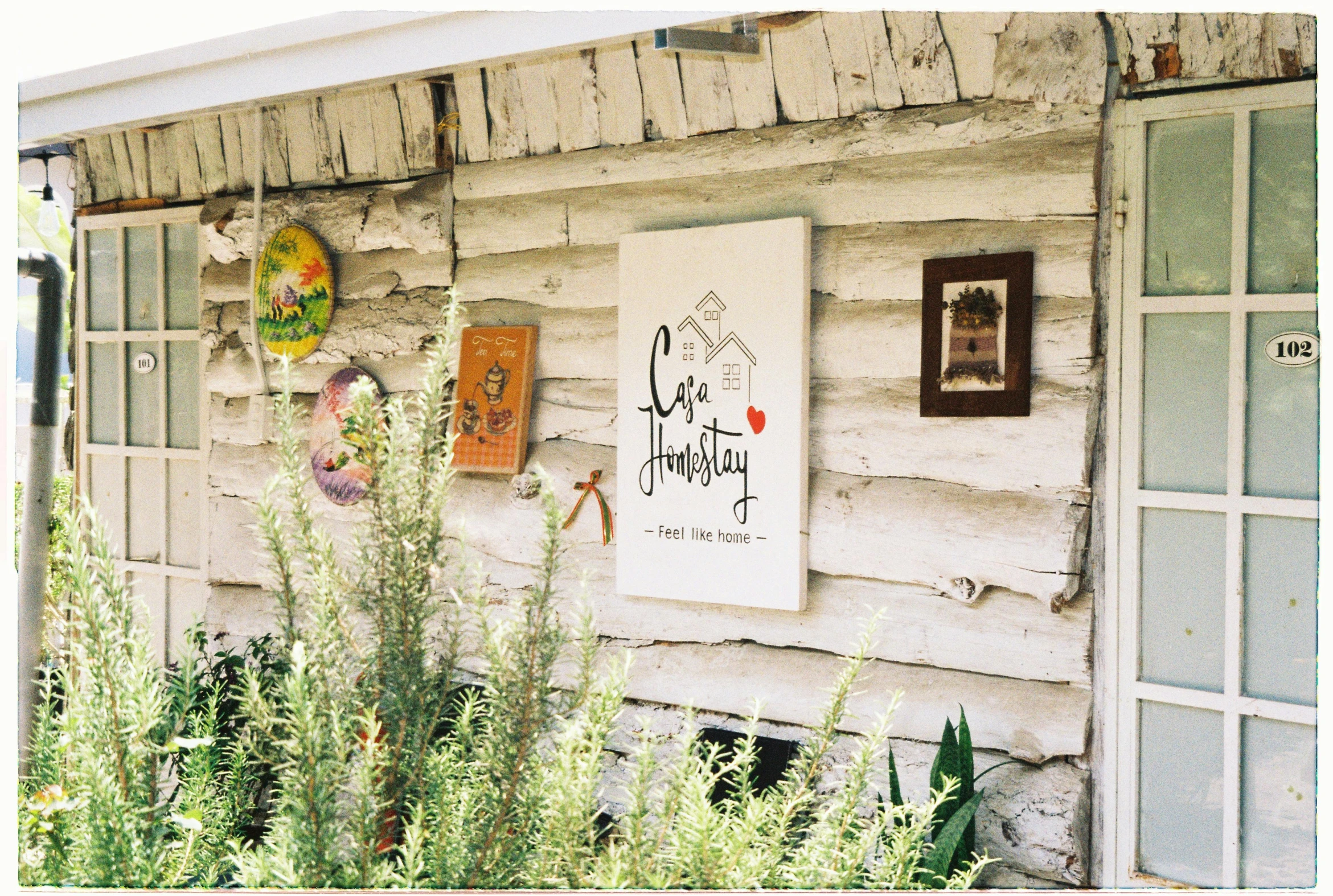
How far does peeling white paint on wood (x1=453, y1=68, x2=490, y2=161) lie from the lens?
134 inches

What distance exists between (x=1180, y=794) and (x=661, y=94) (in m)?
2.19

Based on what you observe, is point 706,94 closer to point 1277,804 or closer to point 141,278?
point 1277,804

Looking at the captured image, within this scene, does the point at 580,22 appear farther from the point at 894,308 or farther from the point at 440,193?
the point at 440,193

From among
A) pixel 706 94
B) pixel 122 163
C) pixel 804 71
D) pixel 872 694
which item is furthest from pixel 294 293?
pixel 872 694

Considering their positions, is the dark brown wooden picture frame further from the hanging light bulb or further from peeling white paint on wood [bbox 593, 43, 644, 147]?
the hanging light bulb

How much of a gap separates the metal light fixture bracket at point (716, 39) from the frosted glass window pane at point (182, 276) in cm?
254

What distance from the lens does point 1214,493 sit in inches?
94.8

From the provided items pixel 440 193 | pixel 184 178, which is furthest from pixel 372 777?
pixel 184 178

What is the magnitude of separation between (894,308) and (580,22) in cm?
110

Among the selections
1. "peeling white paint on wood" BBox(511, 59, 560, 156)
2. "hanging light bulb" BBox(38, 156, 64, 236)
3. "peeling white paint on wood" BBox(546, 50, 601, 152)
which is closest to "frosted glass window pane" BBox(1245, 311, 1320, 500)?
"peeling white paint on wood" BBox(546, 50, 601, 152)

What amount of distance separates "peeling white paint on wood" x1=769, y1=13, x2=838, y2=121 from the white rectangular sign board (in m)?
0.30

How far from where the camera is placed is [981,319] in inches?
101

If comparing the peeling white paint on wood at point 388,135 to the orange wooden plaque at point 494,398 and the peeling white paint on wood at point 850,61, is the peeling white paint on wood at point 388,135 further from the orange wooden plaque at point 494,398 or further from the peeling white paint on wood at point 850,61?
the peeling white paint on wood at point 850,61

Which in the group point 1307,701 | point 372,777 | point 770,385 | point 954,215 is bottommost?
point 1307,701
